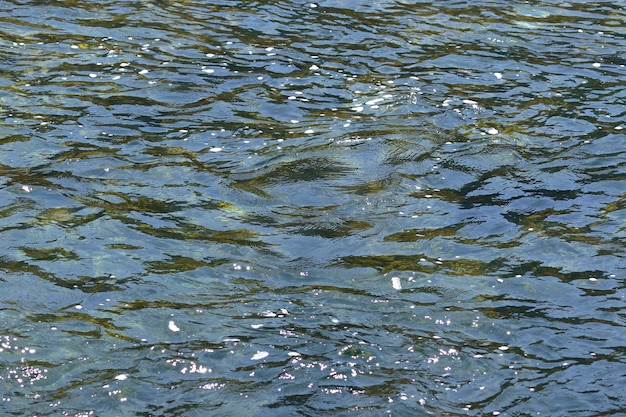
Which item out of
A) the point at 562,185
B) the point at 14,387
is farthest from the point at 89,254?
the point at 562,185

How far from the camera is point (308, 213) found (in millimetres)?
7922

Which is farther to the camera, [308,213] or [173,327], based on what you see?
[308,213]

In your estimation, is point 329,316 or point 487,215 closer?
point 329,316

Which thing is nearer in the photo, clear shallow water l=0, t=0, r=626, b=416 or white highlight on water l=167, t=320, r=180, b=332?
clear shallow water l=0, t=0, r=626, b=416

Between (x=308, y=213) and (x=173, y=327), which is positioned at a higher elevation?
(x=308, y=213)

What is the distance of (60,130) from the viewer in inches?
357

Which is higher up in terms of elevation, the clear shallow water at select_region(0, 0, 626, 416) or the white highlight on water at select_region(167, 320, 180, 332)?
the clear shallow water at select_region(0, 0, 626, 416)

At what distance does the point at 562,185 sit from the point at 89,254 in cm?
426

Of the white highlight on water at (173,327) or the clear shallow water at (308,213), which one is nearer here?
the clear shallow water at (308,213)

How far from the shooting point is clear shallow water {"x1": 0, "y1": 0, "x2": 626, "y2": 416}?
5898mm

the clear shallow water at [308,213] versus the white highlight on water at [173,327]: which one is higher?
the clear shallow water at [308,213]

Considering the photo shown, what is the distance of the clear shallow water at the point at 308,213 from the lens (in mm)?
5898

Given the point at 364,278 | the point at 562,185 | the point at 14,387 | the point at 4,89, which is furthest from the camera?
the point at 4,89

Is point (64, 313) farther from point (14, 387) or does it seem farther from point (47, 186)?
point (47, 186)
